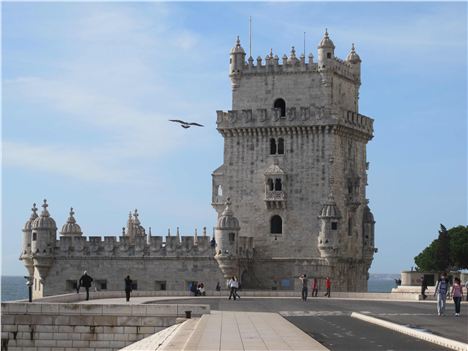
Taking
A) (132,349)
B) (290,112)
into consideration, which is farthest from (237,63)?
(132,349)

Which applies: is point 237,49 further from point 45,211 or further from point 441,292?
point 441,292

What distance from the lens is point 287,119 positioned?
77562mm

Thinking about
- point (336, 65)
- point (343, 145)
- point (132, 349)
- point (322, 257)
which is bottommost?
point (132, 349)

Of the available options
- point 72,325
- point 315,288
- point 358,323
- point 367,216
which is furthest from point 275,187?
point 358,323

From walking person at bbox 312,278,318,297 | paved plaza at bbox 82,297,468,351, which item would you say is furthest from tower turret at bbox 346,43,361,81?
paved plaza at bbox 82,297,468,351

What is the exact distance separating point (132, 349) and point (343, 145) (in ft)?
154

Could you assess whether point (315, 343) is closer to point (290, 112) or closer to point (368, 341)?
point (368, 341)

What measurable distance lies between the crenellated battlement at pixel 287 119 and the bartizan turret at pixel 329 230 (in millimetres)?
5571

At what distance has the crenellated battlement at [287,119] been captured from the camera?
253 feet

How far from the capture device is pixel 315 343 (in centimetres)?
2898

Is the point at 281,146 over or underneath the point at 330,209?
over

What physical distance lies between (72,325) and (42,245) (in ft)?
113

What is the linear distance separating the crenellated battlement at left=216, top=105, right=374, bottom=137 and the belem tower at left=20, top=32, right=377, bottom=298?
7 centimetres

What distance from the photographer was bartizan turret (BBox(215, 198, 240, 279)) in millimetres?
74562
